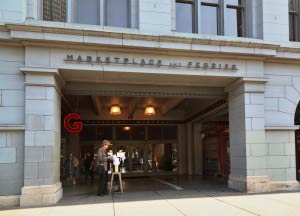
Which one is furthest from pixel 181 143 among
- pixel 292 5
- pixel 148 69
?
pixel 148 69

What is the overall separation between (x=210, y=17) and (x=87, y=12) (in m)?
4.52

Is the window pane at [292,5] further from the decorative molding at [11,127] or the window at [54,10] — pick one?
the decorative molding at [11,127]

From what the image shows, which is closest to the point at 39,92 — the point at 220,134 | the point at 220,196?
the point at 220,196

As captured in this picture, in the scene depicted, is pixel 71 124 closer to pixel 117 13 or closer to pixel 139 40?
pixel 117 13

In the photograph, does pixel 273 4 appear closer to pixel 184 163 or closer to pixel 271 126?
pixel 271 126

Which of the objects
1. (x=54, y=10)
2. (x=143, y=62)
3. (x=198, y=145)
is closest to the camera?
(x=143, y=62)

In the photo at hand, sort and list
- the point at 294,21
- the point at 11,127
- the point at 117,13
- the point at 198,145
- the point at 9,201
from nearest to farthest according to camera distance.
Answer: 1. the point at 9,201
2. the point at 11,127
3. the point at 117,13
4. the point at 294,21
5. the point at 198,145

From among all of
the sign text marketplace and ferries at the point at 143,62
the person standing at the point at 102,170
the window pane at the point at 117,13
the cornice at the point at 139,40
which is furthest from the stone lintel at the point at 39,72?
the person standing at the point at 102,170

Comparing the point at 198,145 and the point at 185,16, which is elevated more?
the point at 185,16

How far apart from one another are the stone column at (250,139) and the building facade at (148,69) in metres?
0.03

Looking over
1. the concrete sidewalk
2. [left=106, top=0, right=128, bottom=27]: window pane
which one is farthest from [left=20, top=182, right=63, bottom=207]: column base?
[left=106, top=0, right=128, bottom=27]: window pane

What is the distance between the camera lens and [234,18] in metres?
13.6

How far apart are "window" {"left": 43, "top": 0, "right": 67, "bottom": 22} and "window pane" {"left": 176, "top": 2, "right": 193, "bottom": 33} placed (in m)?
3.98

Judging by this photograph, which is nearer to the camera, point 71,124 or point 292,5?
point 292,5
